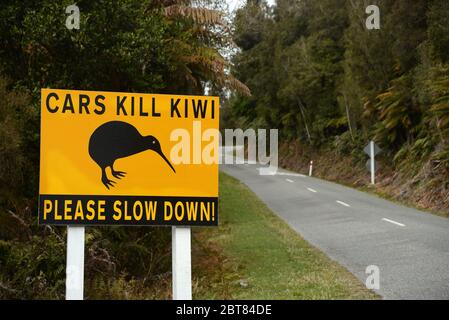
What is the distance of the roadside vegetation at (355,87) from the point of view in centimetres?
1841

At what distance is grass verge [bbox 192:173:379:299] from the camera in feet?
25.0

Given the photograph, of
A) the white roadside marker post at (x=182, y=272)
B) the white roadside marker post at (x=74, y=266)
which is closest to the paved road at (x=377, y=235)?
the white roadside marker post at (x=182, y=272)

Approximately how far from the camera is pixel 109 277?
8453 mm

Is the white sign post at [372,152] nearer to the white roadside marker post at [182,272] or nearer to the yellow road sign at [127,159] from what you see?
the yellow road sign at [127,159]

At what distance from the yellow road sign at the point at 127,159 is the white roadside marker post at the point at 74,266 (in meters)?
0.15

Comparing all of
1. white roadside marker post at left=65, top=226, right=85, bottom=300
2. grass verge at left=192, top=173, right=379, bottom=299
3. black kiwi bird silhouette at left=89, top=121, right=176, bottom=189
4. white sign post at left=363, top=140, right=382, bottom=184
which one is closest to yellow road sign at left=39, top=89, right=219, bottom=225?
black kiwi bird silhouette at left=89, top=121, right=176, bottom=189

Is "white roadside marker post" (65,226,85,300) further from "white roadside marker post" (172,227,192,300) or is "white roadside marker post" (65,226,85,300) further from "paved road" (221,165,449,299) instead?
"paved road" (221,165,449,299)

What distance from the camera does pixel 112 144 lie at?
219 inches

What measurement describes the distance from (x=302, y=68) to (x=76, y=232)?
97.6 ft

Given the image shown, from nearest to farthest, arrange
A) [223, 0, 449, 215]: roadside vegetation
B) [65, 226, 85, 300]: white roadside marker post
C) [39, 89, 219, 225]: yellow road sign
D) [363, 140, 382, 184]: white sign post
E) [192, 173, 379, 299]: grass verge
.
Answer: [65, 226, 85, 300]: white roadside marker post, [39, 89, 219, 225]: yellow road sign, [192, 173, 379, 299]: grass verge, [223, 0, 449, 215]: roadside vegetation, [363, 140, 382, 184]: white sign post

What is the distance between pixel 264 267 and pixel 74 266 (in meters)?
4.80

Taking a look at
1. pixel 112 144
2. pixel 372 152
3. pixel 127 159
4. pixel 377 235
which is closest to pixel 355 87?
pixel 372 152

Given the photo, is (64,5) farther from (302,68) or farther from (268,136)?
(268,136)

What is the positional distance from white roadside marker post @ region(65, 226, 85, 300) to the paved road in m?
3.97
